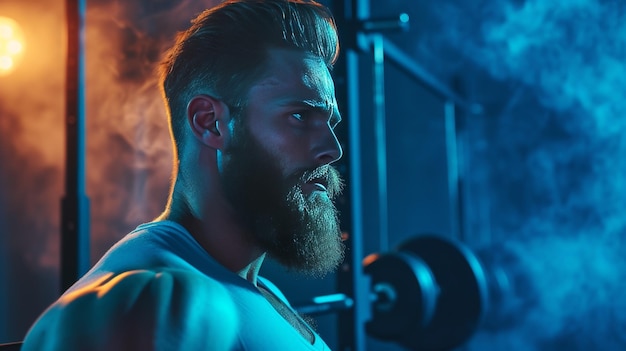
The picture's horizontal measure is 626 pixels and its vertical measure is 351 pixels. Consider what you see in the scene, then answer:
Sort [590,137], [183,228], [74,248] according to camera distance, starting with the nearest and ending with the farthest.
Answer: [183,228]
[74,248]
[590,137]

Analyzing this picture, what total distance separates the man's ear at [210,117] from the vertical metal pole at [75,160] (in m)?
0.30

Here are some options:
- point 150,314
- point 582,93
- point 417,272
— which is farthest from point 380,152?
point 582,93

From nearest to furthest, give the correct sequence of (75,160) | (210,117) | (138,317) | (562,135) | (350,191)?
(138,317) < (210,117) < (75,160) < (350,191) < (562,135)

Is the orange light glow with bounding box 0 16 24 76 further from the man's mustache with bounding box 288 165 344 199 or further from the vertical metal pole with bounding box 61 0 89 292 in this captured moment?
the man's mustache with bounding box 288 165 344 199

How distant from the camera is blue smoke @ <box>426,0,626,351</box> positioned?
360 cm

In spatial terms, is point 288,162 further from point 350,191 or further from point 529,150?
point 529,150

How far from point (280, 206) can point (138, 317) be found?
11.1 inches

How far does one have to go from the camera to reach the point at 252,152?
72cm

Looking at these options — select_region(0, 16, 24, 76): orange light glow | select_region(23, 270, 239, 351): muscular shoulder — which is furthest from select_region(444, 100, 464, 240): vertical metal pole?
select_region(23, 270, 239, 351): muscular shoulder

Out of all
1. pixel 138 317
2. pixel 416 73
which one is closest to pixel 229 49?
pixel 138 317

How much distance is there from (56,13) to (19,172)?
15.8 inches

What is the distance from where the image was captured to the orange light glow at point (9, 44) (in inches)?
58.0

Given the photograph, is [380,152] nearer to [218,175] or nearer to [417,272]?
[417,272]

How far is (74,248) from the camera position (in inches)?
39.9
